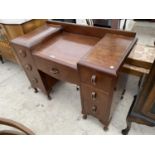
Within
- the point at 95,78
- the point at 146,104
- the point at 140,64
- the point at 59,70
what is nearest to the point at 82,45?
the point at 59,70

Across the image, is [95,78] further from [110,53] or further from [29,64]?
[29,64]

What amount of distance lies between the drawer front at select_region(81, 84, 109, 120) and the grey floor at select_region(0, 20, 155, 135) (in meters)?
0.23

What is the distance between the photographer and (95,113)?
1.19m

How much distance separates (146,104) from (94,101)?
1.22 ft

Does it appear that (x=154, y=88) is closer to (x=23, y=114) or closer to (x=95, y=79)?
(x=95, y=79)

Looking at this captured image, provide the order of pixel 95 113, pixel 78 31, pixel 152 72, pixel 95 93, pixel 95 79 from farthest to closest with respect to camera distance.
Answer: pixel 78 31
pixel 95 113
pixel 95 93
pixel 95 79
pixel 152 72

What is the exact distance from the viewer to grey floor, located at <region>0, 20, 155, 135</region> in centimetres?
132

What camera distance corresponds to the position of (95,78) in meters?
0.83

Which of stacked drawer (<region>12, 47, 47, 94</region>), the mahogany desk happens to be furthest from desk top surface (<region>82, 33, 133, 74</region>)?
stacked drawer (<region>12, 47, 47, 94</region>)

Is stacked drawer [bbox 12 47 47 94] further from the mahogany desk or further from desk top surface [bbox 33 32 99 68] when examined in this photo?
desk top surface [bbox 33 32 99 68]

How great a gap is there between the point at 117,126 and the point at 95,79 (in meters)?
0.73

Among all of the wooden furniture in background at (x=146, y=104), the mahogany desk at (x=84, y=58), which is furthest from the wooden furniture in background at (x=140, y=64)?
the wooden furniture in background at (x=146, y=104)
